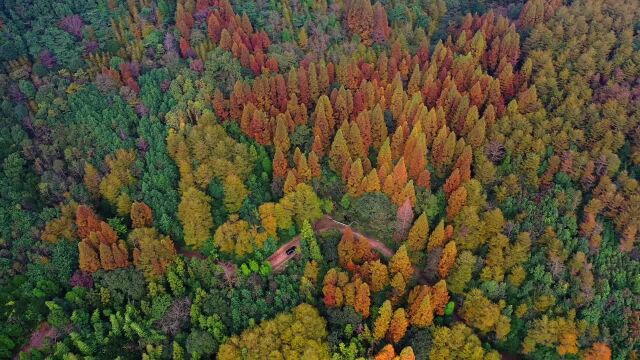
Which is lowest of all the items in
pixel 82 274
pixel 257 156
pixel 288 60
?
pixel 82 274

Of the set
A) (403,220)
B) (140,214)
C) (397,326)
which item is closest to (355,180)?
(403,220)

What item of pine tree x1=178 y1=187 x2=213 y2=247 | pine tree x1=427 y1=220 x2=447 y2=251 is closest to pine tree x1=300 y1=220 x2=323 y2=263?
pine tree x1=178 y1=187 x2=213 y2=247

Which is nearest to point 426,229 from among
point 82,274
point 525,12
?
point 82,274

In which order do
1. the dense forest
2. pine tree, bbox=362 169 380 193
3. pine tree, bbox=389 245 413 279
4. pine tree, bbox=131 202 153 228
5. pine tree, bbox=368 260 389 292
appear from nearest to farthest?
the dense forest → pine tree, bbox=368 260 389 292 → pine tree, bbox=389 245 413 279 → pine tree, bbox=131 202 153 228 → pine tree, bbox=362 169 380 193

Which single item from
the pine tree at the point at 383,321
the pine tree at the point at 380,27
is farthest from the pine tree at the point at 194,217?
the pine tree at the point at 380,27

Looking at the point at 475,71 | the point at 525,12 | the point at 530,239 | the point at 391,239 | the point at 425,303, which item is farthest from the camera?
the point at 525,12

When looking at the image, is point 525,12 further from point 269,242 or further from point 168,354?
point 168,354

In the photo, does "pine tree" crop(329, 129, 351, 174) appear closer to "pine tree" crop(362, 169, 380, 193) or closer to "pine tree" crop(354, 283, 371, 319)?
"pine tree" crop(362, 169, 380, 193)
